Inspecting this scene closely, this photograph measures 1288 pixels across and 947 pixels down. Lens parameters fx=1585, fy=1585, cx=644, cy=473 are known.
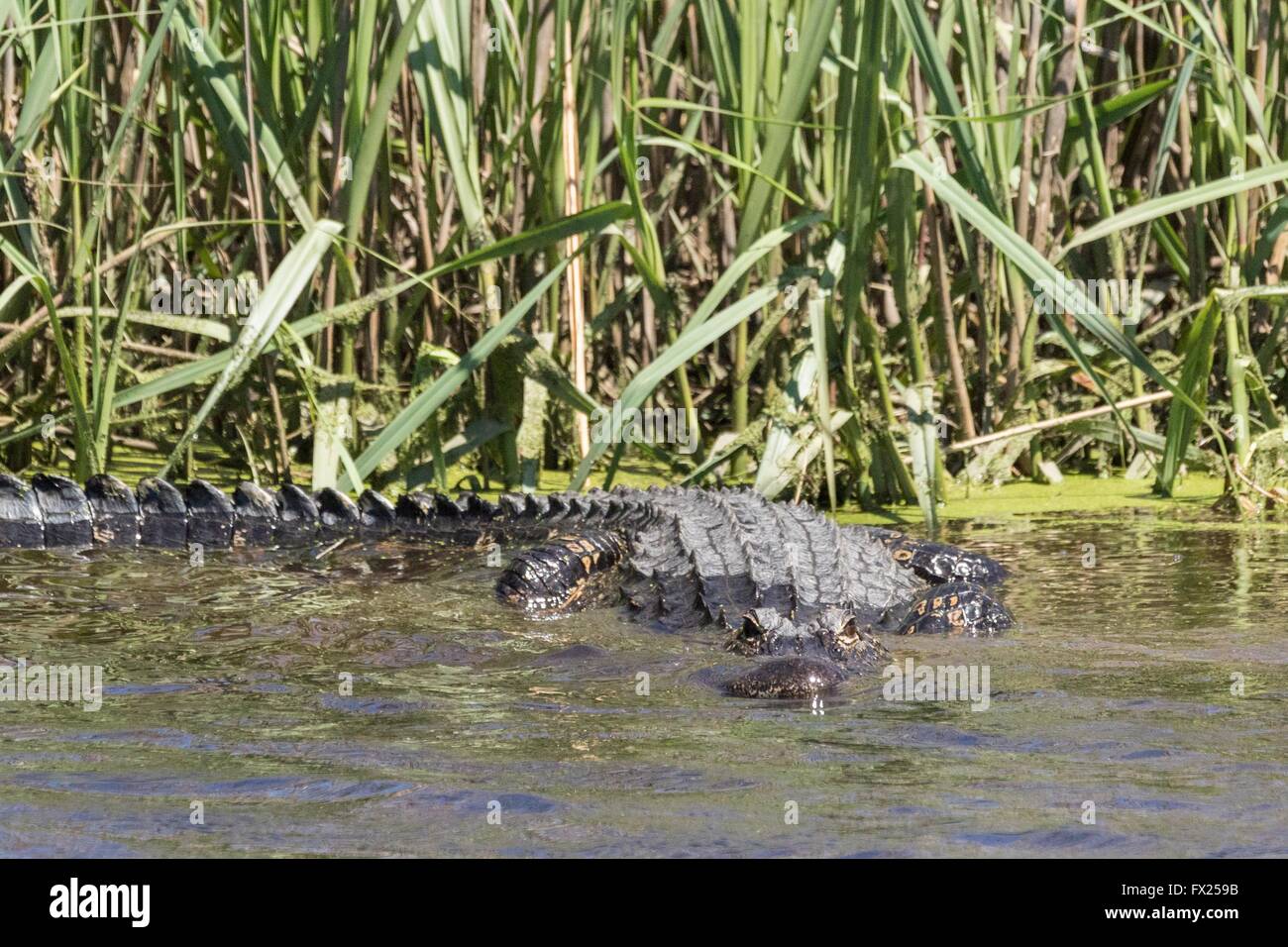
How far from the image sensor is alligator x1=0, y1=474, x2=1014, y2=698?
4.87 meters

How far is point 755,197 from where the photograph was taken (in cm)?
625

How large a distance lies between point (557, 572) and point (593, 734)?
6.36ft

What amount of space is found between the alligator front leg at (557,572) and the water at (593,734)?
116mm


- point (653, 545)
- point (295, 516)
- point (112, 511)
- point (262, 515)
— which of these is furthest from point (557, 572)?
point (112, 511)

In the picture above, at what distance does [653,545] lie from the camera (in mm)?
5793

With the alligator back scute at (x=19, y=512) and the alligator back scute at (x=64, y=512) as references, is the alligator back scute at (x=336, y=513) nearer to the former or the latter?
the alligator back scute at (x=64, y=512)

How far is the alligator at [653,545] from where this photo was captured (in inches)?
192

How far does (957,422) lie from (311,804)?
177 inches

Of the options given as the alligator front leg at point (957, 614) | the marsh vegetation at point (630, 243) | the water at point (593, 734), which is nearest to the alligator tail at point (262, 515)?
the marsh vegetation at point (630, 243)

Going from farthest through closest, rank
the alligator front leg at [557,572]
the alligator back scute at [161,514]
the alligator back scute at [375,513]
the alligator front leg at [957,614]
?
the alligator back scute at [375,513], the alligator back scute at [161,514], the alligator front leg at [557,572], the alligator front leg at [957,614]

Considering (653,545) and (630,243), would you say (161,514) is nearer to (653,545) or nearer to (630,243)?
(653,545)
